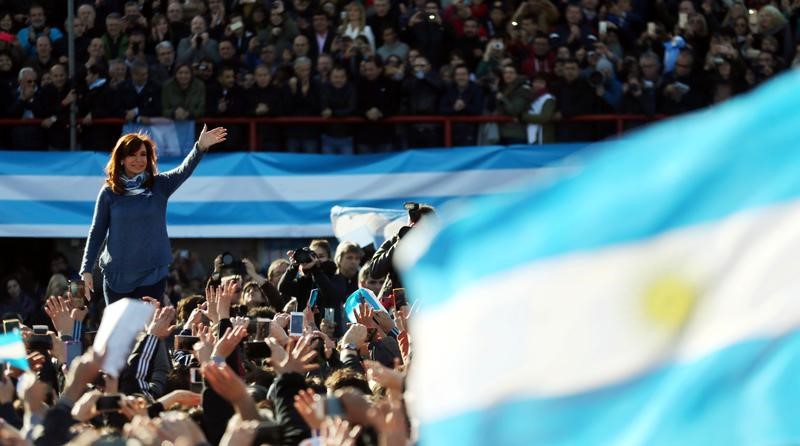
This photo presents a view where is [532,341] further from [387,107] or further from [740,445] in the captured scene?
[387,107]

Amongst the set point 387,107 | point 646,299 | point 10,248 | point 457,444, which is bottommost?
point 10,248

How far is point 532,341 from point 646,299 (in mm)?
275

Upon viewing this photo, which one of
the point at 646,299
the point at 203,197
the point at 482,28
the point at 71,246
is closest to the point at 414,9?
the point at 482,28

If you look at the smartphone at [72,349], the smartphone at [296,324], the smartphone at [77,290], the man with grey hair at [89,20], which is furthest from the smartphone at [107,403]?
the man with grey hair at [89,20]

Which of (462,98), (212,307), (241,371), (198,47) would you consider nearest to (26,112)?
(198,47)

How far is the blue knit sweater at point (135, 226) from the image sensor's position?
9398 mm

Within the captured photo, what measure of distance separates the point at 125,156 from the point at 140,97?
7387mm

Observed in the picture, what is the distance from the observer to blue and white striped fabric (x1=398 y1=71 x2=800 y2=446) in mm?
3904

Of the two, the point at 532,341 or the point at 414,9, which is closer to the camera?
the point at 532,341

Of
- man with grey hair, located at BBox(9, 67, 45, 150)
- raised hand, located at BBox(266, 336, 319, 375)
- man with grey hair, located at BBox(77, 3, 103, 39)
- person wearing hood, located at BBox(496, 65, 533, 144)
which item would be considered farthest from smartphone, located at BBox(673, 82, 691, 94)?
raised hand, located at BBox(266, 336, 319, 375)

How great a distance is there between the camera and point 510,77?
54.5ft

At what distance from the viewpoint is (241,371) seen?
7047mm

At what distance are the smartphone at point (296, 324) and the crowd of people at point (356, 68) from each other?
8.23 metres

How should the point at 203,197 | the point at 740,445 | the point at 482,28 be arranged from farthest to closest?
the point at 482,28
the point at 203,197
the point at 740,445
